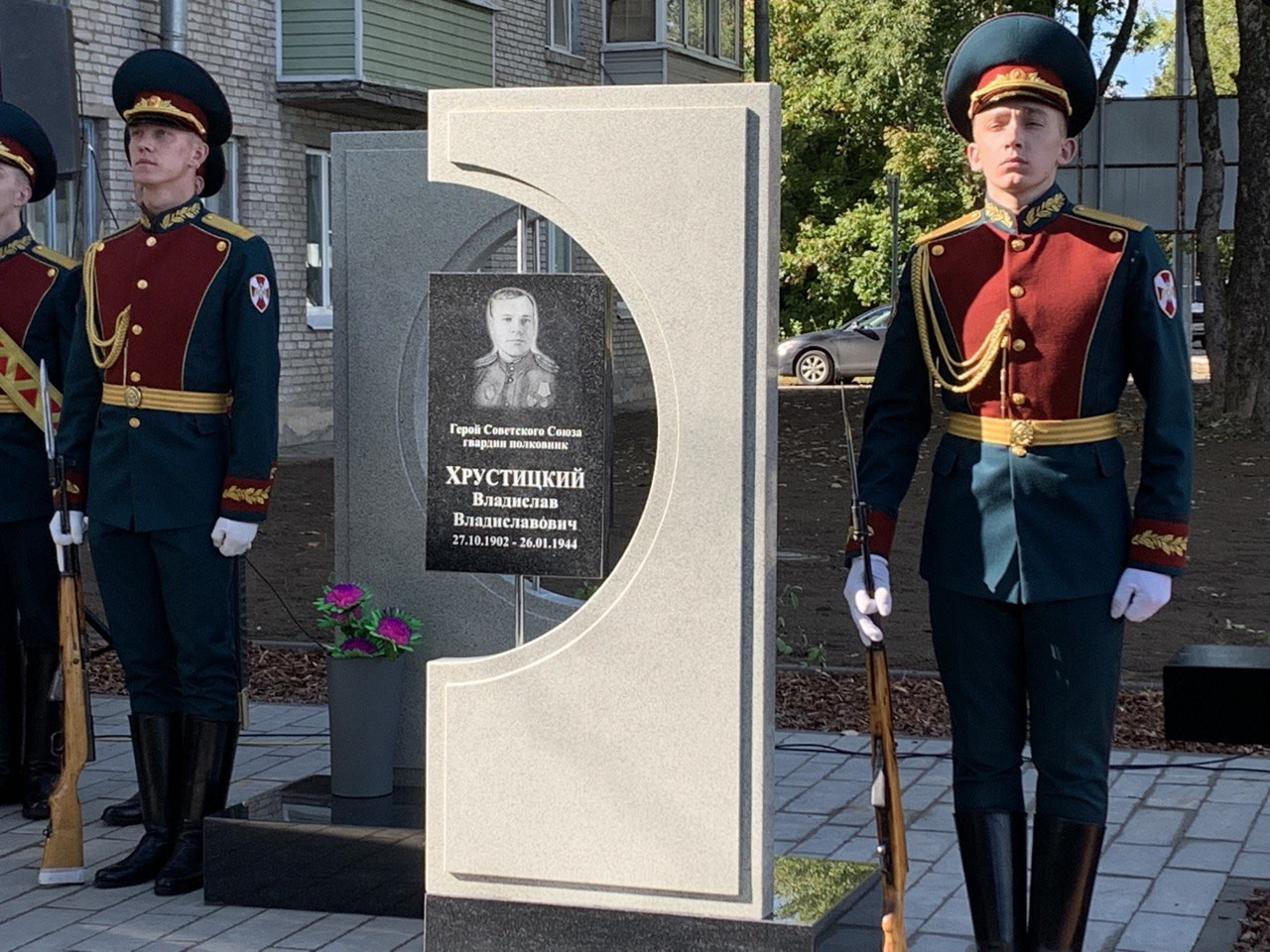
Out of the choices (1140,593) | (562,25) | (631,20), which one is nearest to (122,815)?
(1140,593)

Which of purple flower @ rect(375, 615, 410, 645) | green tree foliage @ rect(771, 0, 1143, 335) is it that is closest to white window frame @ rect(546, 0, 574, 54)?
green tree foliage @ rect(771, 0, 1143, 335)

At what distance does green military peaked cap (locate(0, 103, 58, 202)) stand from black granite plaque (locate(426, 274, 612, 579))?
2210mm

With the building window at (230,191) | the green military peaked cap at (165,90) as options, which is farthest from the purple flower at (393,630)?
the building window at (230,191)

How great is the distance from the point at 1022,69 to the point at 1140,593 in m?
1.07

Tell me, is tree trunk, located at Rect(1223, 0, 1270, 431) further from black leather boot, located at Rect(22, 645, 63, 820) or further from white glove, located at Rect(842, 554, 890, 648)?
white glove, located at Rect(842, 554, 890, 648)

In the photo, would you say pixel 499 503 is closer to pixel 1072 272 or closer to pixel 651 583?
pixel 651 583

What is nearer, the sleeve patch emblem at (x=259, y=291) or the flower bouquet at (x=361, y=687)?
the sleeve patch emblem at (x=259, y=291)

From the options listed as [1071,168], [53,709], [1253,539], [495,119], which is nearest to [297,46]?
[1071,168]

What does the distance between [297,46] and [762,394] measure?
1746 cm

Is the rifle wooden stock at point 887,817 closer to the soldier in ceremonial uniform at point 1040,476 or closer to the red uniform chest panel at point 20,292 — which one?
the soldier in ceremonial uniform at point 1040,476

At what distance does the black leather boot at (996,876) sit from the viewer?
408 centimetres

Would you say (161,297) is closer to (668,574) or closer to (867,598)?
(668,574)

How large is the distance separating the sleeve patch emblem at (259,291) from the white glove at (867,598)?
1.95m

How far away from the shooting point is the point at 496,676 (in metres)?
4.21
